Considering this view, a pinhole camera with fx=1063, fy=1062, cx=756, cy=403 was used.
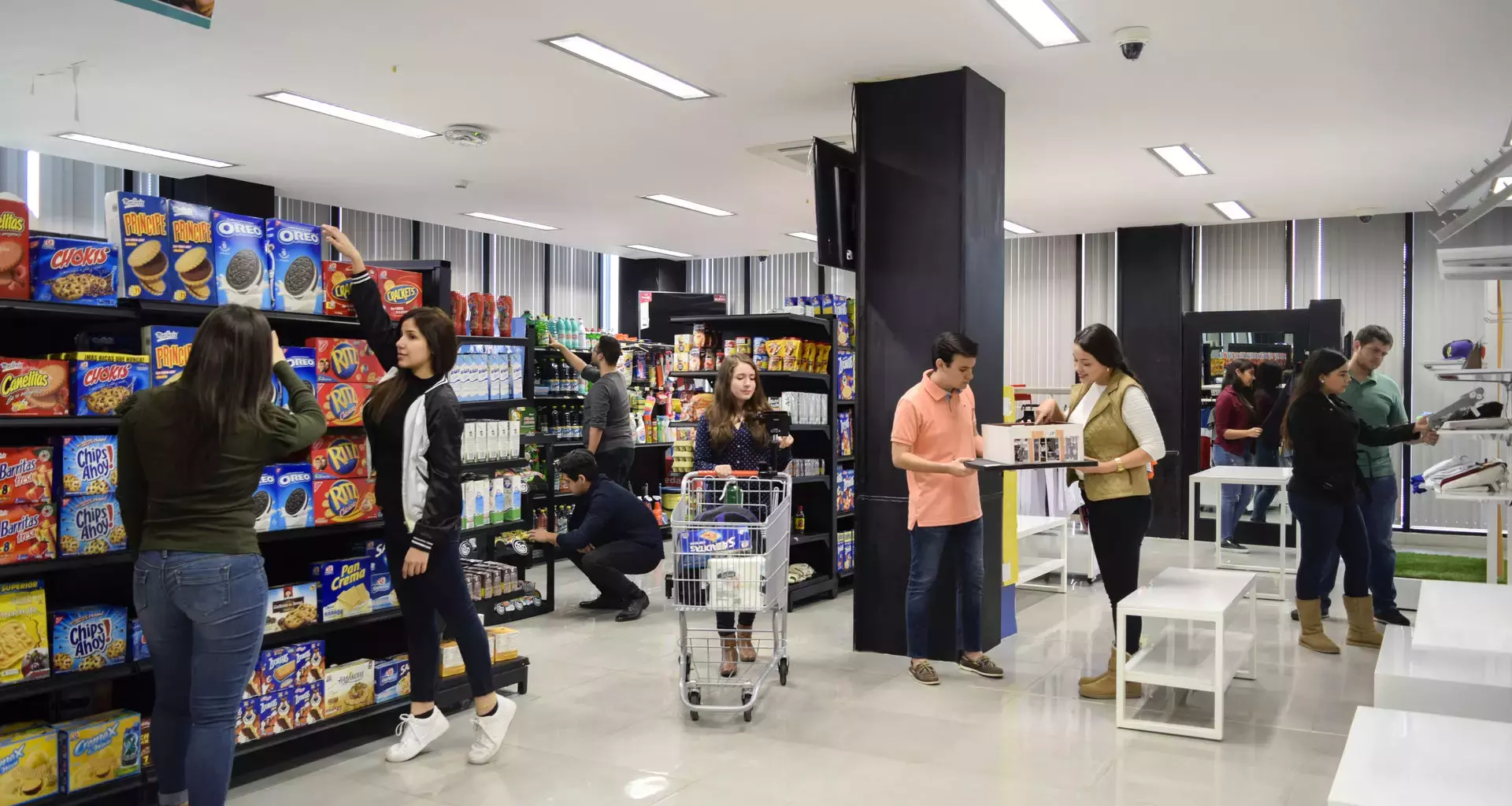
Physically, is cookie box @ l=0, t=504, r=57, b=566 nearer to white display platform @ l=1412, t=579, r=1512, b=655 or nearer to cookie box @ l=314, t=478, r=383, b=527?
cookie box @ l=314, t=478, r=383, b=527

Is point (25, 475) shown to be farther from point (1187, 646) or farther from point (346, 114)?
point (1187, 646)

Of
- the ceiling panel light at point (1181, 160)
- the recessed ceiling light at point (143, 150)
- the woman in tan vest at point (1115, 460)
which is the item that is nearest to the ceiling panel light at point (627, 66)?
the woman in tan vest at point (1115, 460)

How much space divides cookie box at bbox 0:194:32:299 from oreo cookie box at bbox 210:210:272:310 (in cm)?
60

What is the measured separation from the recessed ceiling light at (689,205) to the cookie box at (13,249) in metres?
6.57

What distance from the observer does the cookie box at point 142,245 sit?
3.72 metres

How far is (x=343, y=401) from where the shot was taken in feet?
14.2

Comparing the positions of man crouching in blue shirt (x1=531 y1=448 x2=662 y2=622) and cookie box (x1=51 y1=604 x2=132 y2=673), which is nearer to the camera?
cookie box (x1=51 y1=604 x2=132 y2=673)

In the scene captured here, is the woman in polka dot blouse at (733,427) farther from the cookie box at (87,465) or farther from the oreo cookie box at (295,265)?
the cookie box at (87,465)

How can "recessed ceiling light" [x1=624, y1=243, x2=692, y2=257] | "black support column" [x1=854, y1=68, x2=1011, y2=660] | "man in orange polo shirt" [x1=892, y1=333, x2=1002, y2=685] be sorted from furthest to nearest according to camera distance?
"recessed ceiling light" [x1=624, y1=243, x2=692, y2=257], "black support column" [x1=854, y1=68, x2=1011, y2=660], "man in orange polo shirt" [x1=892, y1=333, x2=1002, y2=685]

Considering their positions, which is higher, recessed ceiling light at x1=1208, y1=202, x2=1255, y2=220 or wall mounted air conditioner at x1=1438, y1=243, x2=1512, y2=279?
recessed ceiling light at x1=1208, y1=202, x2=1255, y2=220

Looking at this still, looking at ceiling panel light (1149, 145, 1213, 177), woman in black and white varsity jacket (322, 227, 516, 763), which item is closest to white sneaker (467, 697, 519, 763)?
→ woman in black and white varsity jacket (322, 227, 516, 763)

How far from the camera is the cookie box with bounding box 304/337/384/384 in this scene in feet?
13.9

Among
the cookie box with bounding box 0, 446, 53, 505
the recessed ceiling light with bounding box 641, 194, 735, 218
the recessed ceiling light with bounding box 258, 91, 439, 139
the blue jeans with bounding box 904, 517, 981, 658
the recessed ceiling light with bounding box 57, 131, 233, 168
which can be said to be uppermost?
the recessed ceiling light with bounding box 641, 194, 735, 218

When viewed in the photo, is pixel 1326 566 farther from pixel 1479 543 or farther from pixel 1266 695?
pixel 1479 543
